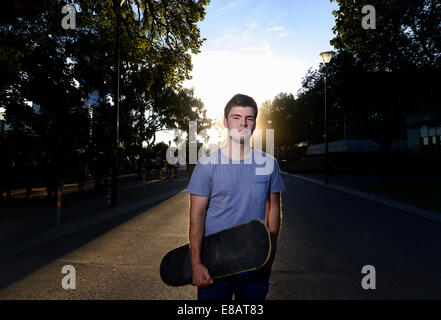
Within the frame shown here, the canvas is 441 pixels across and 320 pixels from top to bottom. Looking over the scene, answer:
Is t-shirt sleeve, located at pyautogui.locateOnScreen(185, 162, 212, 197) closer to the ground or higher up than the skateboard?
higher up

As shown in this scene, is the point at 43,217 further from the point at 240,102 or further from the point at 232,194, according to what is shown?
the point at 240,102

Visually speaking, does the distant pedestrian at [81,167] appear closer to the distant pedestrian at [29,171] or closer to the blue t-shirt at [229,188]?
the distant pedestrian at [29,171]

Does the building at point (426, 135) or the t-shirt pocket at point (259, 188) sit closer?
the t-shirt pocket at point (259, 188)

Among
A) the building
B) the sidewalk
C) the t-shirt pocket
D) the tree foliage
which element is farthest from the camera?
the building

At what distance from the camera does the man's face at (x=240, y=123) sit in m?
1.83

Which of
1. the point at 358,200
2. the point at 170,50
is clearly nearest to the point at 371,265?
the point at 358,200

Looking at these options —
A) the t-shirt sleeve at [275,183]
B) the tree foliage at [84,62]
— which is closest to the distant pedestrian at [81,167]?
the tree foliage at [84,62]

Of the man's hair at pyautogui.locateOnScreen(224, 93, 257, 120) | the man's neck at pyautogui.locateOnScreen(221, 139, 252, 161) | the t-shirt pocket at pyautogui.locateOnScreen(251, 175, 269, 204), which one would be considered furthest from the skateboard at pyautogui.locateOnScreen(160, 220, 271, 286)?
the man's hair at pyautogui.locateOnScreen(224, 93, 257, 120)

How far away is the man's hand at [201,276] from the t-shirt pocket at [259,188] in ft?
1.74

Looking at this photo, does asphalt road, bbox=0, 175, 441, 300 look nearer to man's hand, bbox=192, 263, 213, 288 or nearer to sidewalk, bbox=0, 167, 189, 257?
sidewalk, bbox=0, 167, 189, 257

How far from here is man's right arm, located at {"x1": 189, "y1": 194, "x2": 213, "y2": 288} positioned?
169cm

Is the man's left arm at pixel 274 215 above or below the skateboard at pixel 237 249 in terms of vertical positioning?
above

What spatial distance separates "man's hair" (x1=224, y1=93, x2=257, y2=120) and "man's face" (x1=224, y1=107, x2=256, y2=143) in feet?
0.07
